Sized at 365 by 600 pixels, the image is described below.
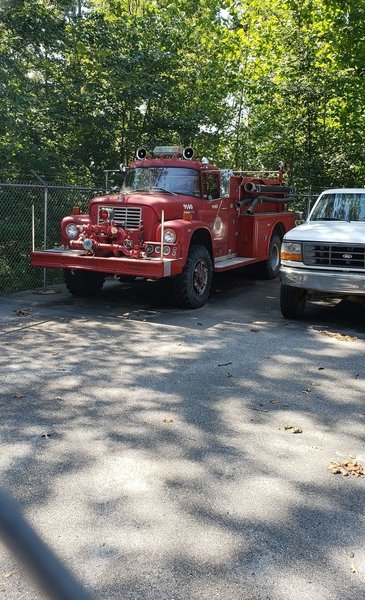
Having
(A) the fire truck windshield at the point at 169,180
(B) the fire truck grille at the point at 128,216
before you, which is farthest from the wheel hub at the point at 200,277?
(A) the fire truck windshield at the point at 169,180

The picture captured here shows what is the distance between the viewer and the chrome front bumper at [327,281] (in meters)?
7.53

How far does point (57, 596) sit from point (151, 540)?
2256mm

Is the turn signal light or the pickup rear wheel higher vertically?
the turn signal light

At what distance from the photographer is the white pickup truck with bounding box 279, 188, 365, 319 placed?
7.60m

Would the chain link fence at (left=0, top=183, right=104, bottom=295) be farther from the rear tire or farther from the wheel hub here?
the rear tire

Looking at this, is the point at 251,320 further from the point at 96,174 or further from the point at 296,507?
the point at 96,174

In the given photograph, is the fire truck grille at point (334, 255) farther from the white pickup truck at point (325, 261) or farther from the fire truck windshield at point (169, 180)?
the fire truck windshield at point (169, 180)

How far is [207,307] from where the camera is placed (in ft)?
30.7

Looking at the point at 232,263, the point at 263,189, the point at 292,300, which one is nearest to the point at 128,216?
the point at 232,263

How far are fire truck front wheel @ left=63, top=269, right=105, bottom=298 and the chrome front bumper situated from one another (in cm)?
343

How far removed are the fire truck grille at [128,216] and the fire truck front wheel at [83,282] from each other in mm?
1205

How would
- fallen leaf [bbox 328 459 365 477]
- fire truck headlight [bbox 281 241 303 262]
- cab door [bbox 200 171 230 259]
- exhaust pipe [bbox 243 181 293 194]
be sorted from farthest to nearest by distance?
exhaust pipe [bbox 243 181 293 194] < cab door [bbox 200 171 230 259] < fire truck headlight [bbox 281 241 303 262] < fallen leaf [bbox 328 459 365 477]

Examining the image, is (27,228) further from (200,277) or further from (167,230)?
(200,277)

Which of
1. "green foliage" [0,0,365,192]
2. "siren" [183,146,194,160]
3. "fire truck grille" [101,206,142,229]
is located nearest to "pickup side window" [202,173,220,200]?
"siren" [183,146,194,160]
